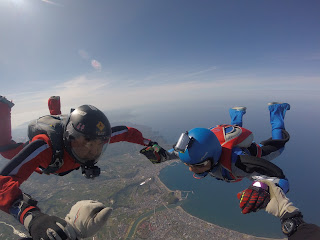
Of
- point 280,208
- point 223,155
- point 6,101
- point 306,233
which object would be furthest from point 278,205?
point 6,101

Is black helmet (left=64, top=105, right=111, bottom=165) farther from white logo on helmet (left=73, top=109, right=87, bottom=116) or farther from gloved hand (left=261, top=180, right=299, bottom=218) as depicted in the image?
gloved hand (left=261, top=180, right=299, bottom=218)

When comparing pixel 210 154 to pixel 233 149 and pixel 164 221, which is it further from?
pixel 164 221

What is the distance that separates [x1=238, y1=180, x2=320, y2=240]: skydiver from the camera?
1.87 m

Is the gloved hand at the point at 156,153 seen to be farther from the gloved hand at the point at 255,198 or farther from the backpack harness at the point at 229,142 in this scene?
the gloved hand at the point at 255,198

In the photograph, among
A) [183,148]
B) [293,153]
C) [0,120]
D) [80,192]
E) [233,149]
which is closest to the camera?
[183,148]

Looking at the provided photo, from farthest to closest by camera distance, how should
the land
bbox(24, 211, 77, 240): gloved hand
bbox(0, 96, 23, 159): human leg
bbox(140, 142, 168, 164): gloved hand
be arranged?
the land
bbox(140, 142, 168, 164): gloved hand
bbox(0, 96, 23, 159): human leg
bbox(24, 211, 77, 240): gloved hand

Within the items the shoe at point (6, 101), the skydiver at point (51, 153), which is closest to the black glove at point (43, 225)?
the skydiver at point (51, 153)

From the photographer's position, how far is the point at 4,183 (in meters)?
2.08

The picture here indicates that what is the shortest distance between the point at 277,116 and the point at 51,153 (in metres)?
7.41

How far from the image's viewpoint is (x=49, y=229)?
150cm

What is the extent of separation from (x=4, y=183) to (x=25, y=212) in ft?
2.04

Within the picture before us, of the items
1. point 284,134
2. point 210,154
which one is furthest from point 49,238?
point 284,134

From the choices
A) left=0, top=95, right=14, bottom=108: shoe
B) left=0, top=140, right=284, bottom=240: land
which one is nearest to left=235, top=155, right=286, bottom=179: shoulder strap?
left=0, top=95, right=14, bottom=108: shoe

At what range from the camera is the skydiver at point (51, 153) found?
74.2 inches
